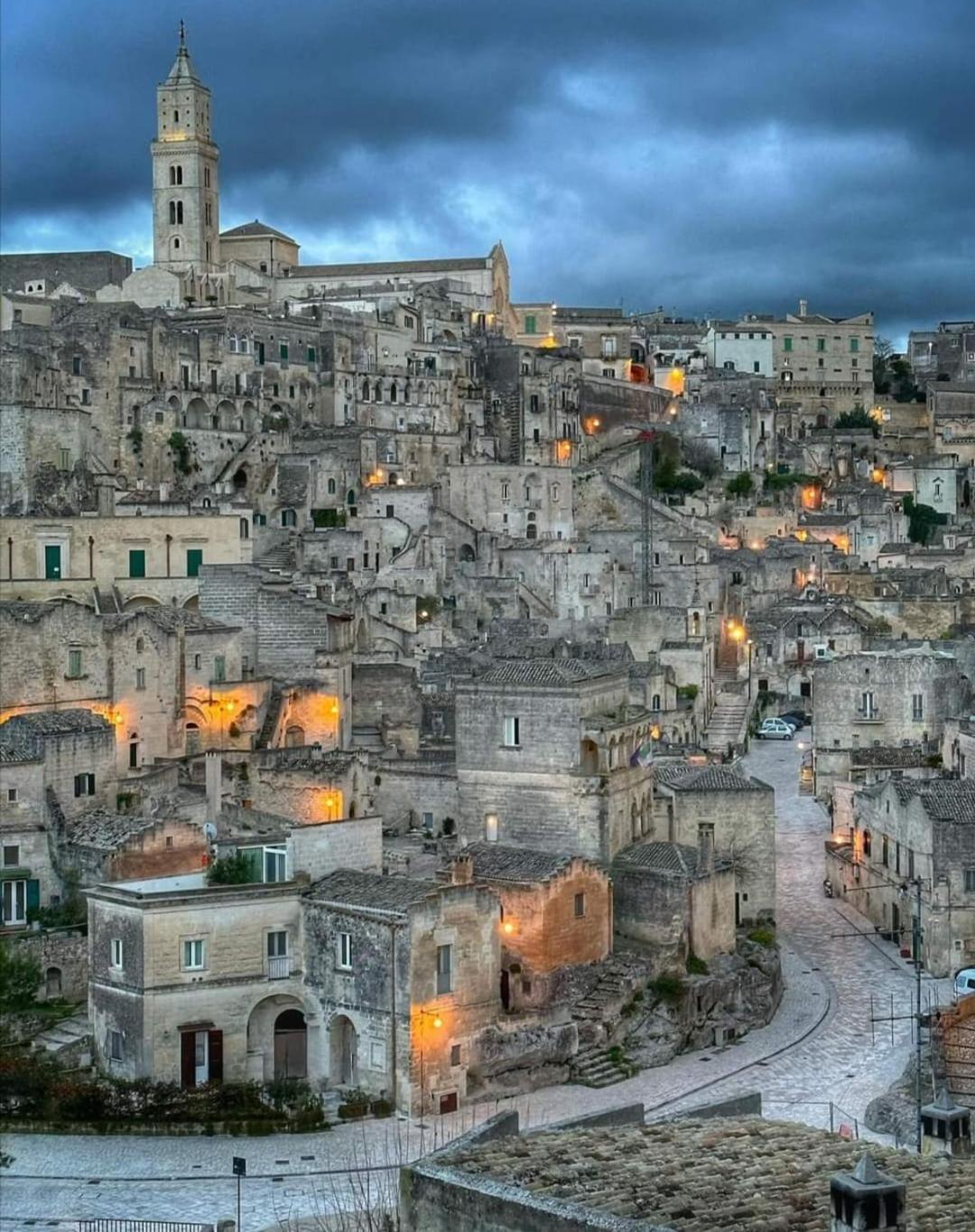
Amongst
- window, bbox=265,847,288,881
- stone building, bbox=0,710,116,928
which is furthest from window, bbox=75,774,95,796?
window, bbox=265,847,288,881

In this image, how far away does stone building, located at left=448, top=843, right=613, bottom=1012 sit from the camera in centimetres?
3478

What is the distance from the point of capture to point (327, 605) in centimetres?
5031

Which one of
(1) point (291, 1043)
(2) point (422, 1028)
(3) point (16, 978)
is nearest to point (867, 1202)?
(2) point (422, 1028)

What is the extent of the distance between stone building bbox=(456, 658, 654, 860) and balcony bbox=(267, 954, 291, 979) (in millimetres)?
7186

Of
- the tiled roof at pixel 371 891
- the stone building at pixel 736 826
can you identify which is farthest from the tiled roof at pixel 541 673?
the tiled roof at pixel 371 891

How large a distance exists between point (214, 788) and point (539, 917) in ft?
26.2

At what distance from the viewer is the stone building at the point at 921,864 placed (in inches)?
1564

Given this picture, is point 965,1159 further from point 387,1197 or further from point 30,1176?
point 30,1176

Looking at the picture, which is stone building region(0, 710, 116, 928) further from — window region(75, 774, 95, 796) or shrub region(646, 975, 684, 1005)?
shrub region(646, 975, 684, 1005)

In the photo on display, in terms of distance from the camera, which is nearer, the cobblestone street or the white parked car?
the cobblestone street

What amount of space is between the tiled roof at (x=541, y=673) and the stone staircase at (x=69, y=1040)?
10.5 m

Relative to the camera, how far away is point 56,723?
131 feet

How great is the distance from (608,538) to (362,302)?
25.8 metres

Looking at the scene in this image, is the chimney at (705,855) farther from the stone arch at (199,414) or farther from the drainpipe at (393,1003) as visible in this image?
the stone arch at (199,414)
